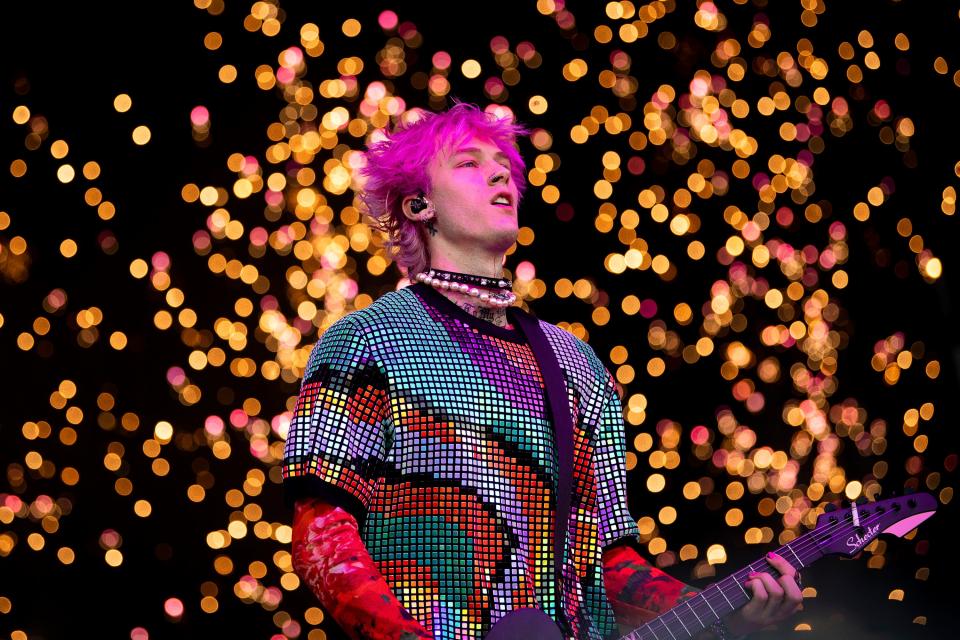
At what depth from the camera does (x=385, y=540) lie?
1.88 metres

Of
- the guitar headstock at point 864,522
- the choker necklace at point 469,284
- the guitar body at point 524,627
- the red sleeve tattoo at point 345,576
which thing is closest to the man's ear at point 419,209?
the choker necklace at point 469,284

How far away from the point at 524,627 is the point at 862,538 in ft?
2.34

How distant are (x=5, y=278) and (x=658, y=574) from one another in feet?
7.76

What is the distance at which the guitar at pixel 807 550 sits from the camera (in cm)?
202

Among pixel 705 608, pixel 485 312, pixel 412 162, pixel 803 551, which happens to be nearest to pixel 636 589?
pixel 705 608

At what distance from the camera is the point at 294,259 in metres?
3.85

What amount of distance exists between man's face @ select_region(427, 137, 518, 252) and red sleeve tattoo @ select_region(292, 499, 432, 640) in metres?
0.55

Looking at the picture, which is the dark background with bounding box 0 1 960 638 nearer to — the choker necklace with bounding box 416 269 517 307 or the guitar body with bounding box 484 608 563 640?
the choker necklace with bounding box 416 269 517 307

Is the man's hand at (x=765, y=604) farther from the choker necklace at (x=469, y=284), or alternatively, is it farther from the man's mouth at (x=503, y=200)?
the man's mouth at (x=503, y=200)

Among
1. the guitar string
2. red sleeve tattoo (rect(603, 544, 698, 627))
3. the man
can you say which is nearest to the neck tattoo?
the man

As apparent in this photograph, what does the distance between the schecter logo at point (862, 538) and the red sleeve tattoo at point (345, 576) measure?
826 millimetres

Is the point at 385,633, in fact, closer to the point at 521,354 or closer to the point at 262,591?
the point at 521,354

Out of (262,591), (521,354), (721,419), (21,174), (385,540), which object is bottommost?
(262,591)

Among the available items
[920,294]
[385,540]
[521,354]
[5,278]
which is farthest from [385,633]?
[920,294]
